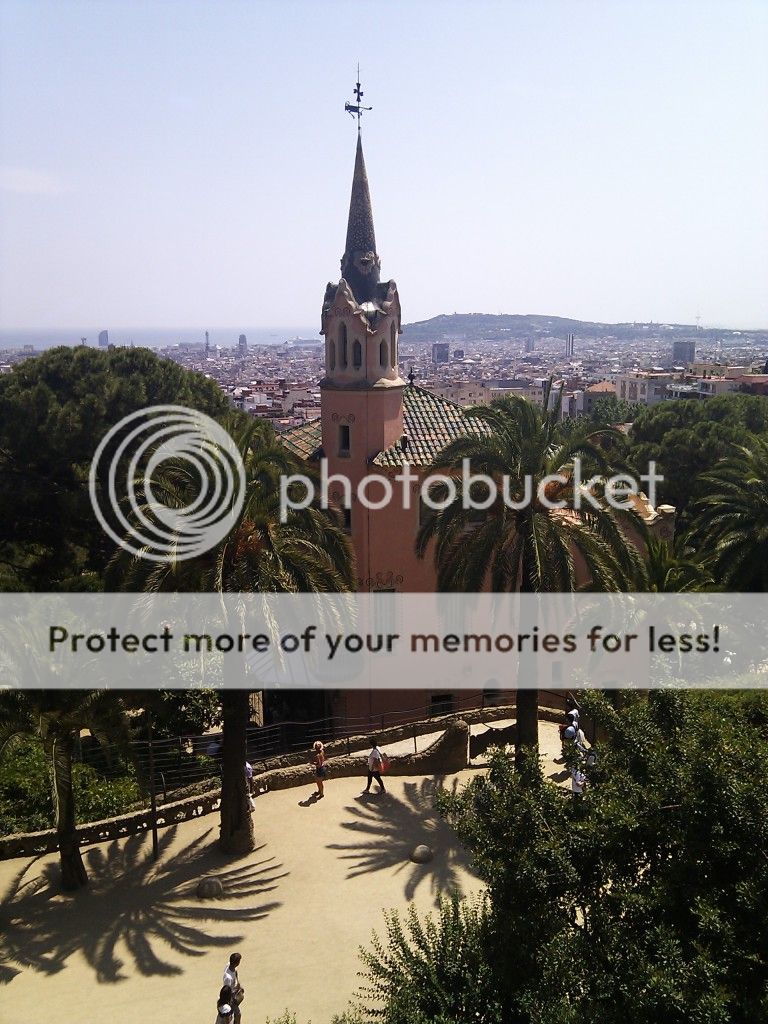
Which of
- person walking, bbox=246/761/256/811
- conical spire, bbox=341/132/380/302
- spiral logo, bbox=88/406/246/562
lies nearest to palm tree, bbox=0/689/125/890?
spiral logo, bbox=88/406/246/562

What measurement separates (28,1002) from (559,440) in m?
10.6

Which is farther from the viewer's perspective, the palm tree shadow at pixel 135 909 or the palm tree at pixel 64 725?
the palm tree at pixel 64 725

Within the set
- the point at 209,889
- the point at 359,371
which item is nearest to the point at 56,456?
the point at 359,371

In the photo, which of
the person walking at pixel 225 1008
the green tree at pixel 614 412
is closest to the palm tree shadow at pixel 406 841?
the person walking at pixel 225 1008

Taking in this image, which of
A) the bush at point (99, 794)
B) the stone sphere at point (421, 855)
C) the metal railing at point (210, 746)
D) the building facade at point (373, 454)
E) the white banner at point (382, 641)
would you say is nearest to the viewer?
the white banner at point (382, 641)

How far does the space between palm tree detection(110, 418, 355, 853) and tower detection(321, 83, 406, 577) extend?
7.01 metres

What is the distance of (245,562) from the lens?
1130cm

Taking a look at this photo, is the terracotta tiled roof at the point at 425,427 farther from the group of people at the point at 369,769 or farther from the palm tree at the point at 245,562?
the group of people at the point at 369,769

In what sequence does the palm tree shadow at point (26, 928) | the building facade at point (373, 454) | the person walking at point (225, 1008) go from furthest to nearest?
1. the building facade at point (373, 454)
2. the palm tree shadow at point (26, 928)
3. the person walking at point (225, 1008)

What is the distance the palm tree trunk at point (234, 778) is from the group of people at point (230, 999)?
3.72 m

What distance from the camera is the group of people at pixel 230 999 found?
310 inches

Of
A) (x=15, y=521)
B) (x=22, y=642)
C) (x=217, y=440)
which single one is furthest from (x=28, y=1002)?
(x=15, y=521)

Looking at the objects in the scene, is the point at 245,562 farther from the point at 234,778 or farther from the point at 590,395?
the point at 590,395

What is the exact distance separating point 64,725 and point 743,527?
13232 mm
